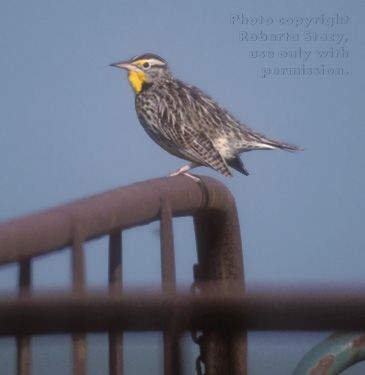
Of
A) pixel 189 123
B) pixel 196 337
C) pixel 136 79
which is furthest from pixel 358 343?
pixel 136 79

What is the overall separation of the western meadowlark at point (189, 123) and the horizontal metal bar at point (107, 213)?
3.08 m

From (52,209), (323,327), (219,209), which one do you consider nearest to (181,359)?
(323,327)

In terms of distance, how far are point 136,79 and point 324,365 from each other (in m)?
5.53

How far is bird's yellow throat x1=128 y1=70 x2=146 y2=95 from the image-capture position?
6.79m

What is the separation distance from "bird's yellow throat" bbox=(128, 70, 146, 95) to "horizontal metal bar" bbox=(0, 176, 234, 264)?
3.86 m

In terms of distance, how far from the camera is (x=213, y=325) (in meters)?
1.09

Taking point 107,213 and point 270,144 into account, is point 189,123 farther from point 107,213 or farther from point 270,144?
point 107,213

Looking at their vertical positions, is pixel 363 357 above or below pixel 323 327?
below

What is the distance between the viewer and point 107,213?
5.95 feet

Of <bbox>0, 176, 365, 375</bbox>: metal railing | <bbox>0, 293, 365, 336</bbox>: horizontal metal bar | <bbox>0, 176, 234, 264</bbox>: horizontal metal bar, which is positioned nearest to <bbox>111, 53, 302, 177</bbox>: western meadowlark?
<bbox>0, 176, 234, 264</bbox>: horizontal metal bar

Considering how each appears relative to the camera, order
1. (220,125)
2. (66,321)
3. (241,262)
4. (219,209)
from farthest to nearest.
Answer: (220,125)
(219,209)
(241,262)
(66,321)

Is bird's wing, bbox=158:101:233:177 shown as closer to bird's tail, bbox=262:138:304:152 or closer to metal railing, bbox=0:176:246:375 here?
bird's tail, bbox=262:138:304:152

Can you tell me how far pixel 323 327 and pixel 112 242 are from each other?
99 cm

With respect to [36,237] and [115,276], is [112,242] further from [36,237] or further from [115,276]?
[36,237]
